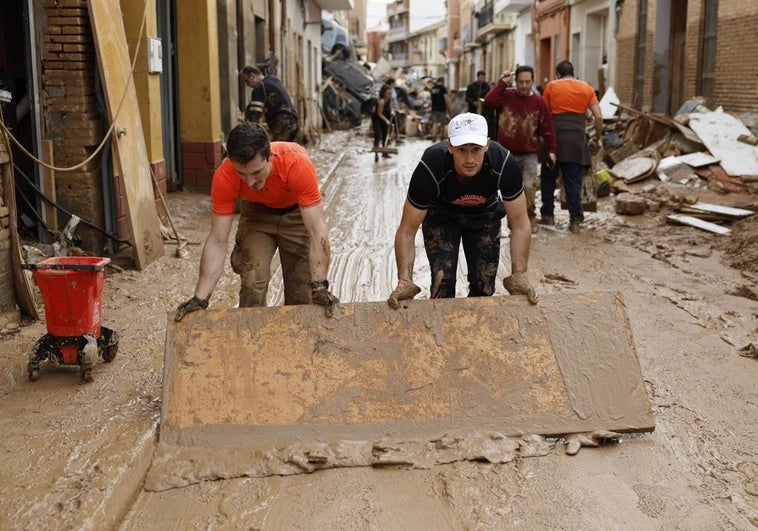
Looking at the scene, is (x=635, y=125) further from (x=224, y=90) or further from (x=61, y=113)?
(x=61, y=113)

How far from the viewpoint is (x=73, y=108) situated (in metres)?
7.32

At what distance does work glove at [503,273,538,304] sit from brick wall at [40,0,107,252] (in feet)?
14.1

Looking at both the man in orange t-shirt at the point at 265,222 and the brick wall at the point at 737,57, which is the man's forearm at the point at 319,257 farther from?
the brick wall at the point at 737,57

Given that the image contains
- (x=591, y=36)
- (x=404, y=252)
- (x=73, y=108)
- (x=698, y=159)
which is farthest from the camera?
(x=591, y=36)

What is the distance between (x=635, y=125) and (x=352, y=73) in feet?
62.6

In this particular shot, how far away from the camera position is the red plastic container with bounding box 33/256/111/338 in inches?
193

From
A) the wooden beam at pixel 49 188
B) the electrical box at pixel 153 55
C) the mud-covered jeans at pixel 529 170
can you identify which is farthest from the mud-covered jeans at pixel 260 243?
the mud-covered jeans at pixel 529 170

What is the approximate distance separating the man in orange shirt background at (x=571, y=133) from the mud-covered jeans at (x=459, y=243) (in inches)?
187

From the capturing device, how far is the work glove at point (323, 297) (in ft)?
14.3

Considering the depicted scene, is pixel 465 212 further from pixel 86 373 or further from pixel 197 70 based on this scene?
pixel 197 70

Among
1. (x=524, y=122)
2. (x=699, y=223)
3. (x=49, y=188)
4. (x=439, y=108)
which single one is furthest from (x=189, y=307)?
(x=439, y=108)

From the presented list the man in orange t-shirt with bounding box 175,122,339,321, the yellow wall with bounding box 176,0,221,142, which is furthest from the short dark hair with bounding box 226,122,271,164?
the yellow wall with bounding box 176,0,221,142

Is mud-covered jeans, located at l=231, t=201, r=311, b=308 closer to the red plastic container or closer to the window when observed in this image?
the red plastic container

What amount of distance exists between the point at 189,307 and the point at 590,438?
2037 millimetres
